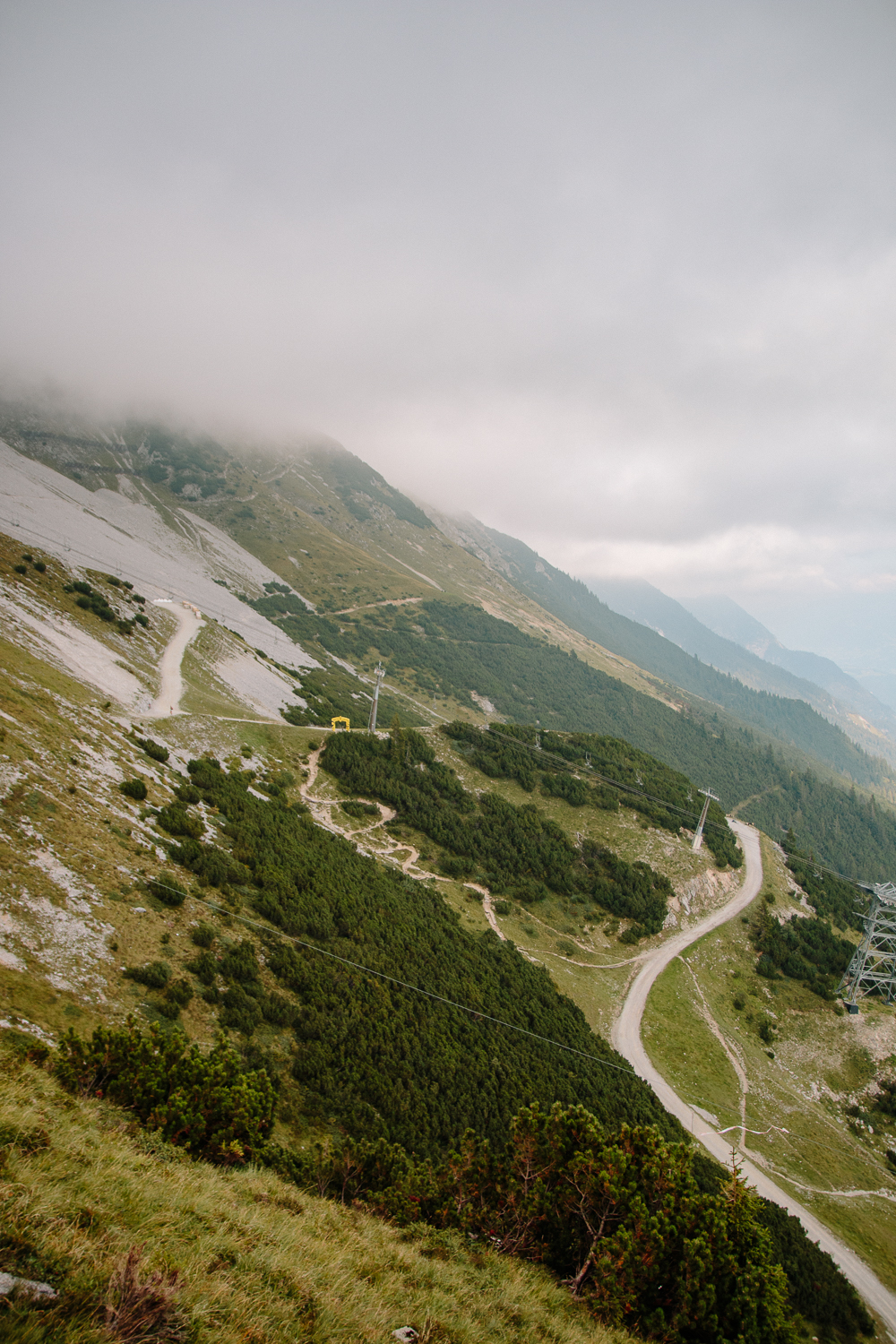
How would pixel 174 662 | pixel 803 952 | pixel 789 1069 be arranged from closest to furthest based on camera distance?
1. pixel 789 1069
2. pixel 803 952
3. pixel 174 662

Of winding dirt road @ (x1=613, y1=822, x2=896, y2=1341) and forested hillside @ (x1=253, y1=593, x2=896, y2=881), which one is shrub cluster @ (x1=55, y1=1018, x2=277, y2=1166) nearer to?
winding dirt road @ (x1=613, y1=822, x2=896, y2=1341)

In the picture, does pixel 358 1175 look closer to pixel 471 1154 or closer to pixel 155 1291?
pixel 471 1154

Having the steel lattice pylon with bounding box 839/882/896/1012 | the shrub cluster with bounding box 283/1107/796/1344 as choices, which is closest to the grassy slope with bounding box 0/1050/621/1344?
the shrub cluster with bounding box 283/1107/796/1344

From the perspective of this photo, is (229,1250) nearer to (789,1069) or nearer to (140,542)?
(789,1069)

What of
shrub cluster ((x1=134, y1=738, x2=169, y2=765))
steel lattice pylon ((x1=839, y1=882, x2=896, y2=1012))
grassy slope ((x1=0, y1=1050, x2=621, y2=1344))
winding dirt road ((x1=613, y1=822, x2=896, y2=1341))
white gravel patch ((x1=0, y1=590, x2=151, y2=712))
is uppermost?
steel lattice pylon ((x1=839, y1=882, x2=896, y2=1012))

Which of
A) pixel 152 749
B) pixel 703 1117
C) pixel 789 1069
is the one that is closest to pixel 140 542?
pixel 152 749

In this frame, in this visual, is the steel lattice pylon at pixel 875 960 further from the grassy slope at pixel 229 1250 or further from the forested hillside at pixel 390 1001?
the grassy slope at pixel 229 1250

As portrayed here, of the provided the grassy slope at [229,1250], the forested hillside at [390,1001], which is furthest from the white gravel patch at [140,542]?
the grassy slope at [229,1250]
